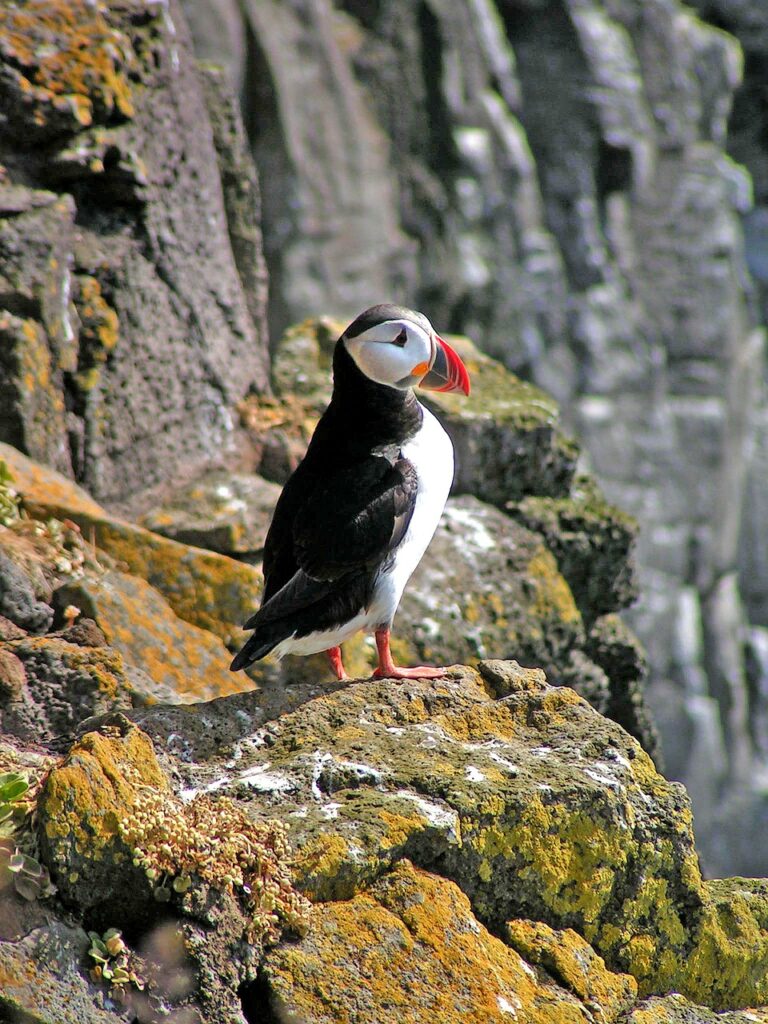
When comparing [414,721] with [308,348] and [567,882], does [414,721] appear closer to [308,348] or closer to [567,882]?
[567,882]

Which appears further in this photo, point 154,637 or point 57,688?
point 154,637

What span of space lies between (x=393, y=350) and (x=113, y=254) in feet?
9.21

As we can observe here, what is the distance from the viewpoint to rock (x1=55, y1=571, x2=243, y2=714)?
5.00 meters

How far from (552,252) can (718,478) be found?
250 inches

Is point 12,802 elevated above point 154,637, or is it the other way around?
point 12,802

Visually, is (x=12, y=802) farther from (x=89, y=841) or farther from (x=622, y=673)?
(x=622, y=673)

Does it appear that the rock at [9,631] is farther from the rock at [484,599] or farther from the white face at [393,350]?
the rock at [484,599]

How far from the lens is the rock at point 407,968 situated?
10.3 feet

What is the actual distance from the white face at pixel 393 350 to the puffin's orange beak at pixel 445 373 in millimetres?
93

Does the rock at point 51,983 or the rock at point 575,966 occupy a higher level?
the rock at point 51,983

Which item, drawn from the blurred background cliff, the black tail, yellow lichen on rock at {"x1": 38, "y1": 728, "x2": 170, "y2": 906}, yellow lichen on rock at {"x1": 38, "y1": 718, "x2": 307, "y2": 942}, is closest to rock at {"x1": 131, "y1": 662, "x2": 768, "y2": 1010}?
yellow lichen on rock at {"x1": 38, "y1": 718, "x2": 307, "y2": 942}

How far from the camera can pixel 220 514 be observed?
22.7ft

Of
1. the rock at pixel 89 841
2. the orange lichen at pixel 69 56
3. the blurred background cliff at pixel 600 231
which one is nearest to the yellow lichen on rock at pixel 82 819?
the rock at pixel 89 841

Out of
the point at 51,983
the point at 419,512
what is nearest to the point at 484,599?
the point at 419,512
